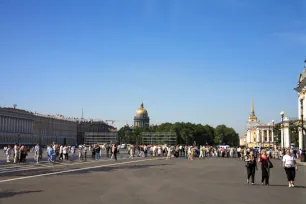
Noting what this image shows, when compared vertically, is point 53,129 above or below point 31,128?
below

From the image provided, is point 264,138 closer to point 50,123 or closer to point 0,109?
point 50,123

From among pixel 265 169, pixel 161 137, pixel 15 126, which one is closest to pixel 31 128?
pixel 15 126

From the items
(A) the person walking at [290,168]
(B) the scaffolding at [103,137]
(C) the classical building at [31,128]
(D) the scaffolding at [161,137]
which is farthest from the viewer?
(C) the classical building at [31,128]

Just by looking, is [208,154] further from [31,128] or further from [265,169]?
[31,128]

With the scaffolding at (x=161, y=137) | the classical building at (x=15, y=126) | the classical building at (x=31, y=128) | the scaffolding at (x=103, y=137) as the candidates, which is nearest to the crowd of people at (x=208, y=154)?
the scaffolding at (x=161, y=137)

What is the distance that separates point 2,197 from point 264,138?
16233cm

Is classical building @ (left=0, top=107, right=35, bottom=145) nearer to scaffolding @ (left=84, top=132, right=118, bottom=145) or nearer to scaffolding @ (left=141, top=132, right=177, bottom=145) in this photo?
scaffolding @ (left=84, top=132, right=118, bottom=145)

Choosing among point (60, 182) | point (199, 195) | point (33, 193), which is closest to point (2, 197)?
point (33, 193)

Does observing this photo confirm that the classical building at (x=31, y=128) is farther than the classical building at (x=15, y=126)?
Yes

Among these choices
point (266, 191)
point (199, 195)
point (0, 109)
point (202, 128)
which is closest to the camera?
point (199, 195)

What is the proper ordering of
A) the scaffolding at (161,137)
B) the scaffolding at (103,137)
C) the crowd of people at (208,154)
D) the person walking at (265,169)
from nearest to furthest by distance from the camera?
1. the crowd of people at (208,154)
2. the person walking at (265,169)
3. the scaffolding at (161,137)
4. the scaffolding at (103,137)

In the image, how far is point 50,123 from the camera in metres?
174

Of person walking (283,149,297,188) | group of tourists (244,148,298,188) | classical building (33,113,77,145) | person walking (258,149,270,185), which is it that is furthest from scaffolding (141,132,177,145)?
classical building (33,113,77,145)

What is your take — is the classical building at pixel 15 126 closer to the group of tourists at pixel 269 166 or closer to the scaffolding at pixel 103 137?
the scaffolding at pixel 103 137
